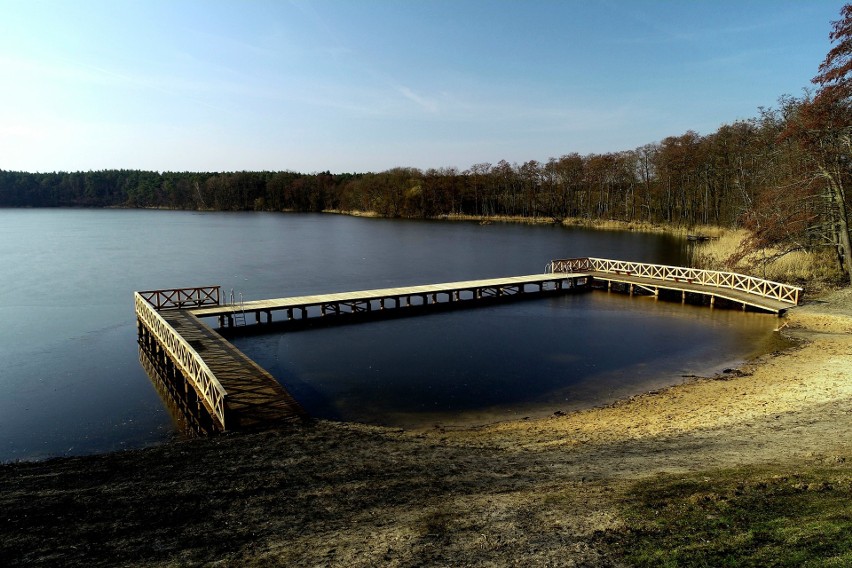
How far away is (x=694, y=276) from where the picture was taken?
34.9 meters

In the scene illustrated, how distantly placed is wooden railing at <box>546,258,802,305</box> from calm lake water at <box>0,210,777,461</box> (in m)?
2.08

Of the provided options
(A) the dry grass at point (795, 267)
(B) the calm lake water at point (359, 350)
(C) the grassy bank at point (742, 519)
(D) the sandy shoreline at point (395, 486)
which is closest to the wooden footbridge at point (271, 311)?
(B) the calm lake water at point (359, 350)

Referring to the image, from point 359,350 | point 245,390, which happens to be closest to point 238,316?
point 359,350

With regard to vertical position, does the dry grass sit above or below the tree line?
below

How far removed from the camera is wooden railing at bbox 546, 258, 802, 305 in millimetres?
28494

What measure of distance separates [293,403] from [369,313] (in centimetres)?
1531

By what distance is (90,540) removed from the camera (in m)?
7.44

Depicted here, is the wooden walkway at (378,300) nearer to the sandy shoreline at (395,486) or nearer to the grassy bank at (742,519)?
the sandy shoreline at (395,486)

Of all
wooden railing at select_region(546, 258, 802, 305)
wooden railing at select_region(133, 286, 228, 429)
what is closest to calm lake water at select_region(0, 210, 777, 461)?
wooden railing at select_region(133, 286, 228, 429)

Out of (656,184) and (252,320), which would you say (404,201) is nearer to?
(656,184)

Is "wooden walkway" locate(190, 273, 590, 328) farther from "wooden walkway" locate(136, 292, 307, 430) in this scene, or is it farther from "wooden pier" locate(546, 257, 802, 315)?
"wooden walkway" locate(136, 292, 307, 430)

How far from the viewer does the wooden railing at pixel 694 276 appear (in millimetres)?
28494

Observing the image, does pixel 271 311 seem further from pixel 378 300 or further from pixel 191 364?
pixel 191 364

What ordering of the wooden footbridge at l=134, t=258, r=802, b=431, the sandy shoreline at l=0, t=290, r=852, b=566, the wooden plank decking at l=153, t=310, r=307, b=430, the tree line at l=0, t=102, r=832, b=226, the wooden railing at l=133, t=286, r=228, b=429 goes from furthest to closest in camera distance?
the tree line at l=0, t=102, r=832, b=226
the wooden footbridge at l=134, t=258, r=802, b=431
the wooden railing at l=133, t=286, r=228, b=429
the wooden plank decking at l=153, t=310, r=307, b=430
the sandy shoreline at l=0, t=290, r=852, b=566
